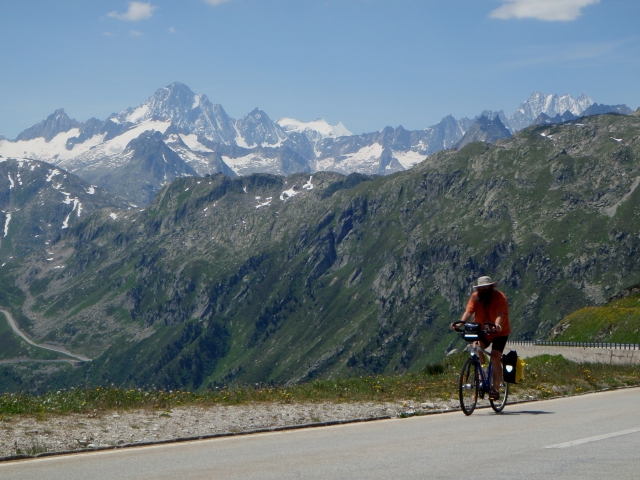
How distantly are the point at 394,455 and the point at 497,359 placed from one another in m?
6.44

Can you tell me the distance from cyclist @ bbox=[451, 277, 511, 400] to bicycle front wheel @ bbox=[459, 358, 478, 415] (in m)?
0.40

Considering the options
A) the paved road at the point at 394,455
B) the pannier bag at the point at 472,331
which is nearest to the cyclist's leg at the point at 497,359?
the pannier bag at the point at 472,331

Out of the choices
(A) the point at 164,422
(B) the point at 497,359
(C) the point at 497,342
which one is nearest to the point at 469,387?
(B) the point at 497,359

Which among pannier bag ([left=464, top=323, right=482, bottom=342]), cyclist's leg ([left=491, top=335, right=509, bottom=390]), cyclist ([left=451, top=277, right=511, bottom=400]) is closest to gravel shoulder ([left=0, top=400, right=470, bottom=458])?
cyclist's leg ([left=491, top=335, right=509, bottom=390])

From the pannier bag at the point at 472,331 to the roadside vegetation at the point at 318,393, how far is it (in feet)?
14.8

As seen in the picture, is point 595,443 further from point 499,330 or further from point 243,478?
point 243,478

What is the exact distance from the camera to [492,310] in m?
17.9

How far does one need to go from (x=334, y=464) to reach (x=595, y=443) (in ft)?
18.0

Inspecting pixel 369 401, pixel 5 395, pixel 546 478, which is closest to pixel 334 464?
pixel 546 478

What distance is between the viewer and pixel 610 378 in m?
28.2

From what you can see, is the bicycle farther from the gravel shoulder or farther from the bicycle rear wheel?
the gravel shoulder

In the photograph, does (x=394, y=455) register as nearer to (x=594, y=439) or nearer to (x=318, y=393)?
(x=594, y=439)

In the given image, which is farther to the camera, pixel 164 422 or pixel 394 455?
pixel 164 422

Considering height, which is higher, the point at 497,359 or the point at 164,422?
the point at 497,359
